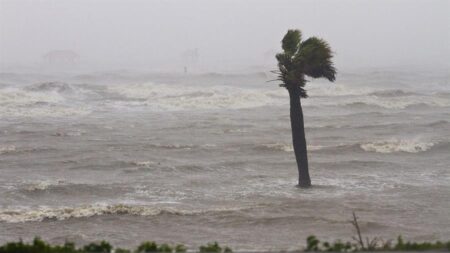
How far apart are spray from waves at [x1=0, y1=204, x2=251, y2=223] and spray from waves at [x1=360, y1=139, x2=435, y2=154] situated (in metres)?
12.6

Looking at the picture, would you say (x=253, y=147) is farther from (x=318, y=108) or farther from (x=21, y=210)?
(x=318, y=108)

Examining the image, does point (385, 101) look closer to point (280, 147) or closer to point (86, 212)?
point (280, 147)

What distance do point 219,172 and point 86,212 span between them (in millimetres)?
7213

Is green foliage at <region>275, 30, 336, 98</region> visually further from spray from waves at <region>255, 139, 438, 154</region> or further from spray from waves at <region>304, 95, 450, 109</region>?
spray from waves at <region>304, 95, 450, 109</region>

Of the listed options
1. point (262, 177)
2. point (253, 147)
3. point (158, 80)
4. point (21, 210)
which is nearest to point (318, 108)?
point (253, 147)

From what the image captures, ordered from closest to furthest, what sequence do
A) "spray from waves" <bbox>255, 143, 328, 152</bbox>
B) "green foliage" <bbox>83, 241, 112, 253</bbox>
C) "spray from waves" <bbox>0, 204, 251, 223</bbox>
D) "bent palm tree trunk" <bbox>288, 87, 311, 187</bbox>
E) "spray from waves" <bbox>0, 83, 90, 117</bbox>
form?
"green foliage" <bbox>83, 241, 112, 253</bbox> → "spray from waves" <bbox>0, 204, 251, 223</bbox> → "bent palm tree trunk" <bbox>288, 87, 311, 187</bbox> → "spray from waves" <bbox>255, 143, 328, 152</bbox> → "spray from waves" <bbox>0, 83, 90, 117</bbox>

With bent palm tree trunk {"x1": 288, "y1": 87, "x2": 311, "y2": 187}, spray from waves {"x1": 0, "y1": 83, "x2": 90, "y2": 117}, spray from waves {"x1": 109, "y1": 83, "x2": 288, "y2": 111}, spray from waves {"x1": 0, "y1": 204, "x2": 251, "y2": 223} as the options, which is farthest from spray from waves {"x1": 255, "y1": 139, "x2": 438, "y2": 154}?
spray from waves {"x1": 109, "y1": 83, "x2": 288, "y2": 111}

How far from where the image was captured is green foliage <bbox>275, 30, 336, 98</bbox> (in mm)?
19328

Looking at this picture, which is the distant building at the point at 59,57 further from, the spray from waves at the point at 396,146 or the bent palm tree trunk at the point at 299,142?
the bent palm tree trunk at the point at 299,142

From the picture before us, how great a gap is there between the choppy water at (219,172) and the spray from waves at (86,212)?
0.03 metres

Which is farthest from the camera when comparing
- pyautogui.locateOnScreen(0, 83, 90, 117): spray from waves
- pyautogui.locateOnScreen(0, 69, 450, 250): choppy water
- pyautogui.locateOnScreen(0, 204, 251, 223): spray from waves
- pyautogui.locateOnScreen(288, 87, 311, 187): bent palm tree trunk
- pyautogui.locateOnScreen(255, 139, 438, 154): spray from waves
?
pyautogui.locateOnScreen(0, 83, 90, 117): spray from waves

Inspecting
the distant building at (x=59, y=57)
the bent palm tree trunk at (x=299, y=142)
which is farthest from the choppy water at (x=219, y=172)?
the distant building at (x=59, y=57)

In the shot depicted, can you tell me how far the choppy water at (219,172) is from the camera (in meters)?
15.9

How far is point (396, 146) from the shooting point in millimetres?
28766
